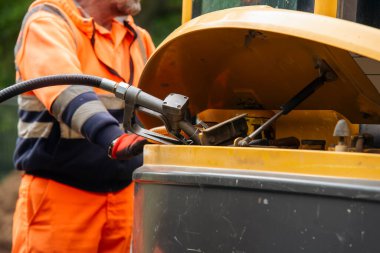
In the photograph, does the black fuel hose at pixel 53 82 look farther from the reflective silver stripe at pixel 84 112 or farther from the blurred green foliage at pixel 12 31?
the blurred green foliage at pixel 12 31

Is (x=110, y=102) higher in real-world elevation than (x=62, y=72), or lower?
lower

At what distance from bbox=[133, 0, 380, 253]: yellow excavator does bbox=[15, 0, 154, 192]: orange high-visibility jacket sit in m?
0.69

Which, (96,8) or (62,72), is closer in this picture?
(62,72)

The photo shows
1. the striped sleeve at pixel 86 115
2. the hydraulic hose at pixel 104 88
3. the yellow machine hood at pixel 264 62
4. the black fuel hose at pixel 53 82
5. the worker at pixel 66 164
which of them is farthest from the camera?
the worker at pixel 66 164

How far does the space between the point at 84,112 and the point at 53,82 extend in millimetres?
465

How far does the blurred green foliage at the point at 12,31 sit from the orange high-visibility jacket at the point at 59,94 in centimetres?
561

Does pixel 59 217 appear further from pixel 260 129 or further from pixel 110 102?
pixel 260 129

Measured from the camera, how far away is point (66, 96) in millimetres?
3715

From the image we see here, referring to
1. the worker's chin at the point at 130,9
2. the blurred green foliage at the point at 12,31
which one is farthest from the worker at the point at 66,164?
the blurred green foliage at the point at 12,31

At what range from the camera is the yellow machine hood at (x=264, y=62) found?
97.7 inches

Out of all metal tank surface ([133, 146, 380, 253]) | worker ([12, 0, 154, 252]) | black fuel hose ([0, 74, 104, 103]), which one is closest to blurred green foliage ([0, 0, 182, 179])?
worker ([12, 0, 154, 252])

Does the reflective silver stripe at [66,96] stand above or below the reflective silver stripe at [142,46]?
below

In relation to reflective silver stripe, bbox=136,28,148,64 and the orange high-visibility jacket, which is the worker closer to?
the orange high-visibility jacket

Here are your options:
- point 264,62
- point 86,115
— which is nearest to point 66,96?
point 86,115
